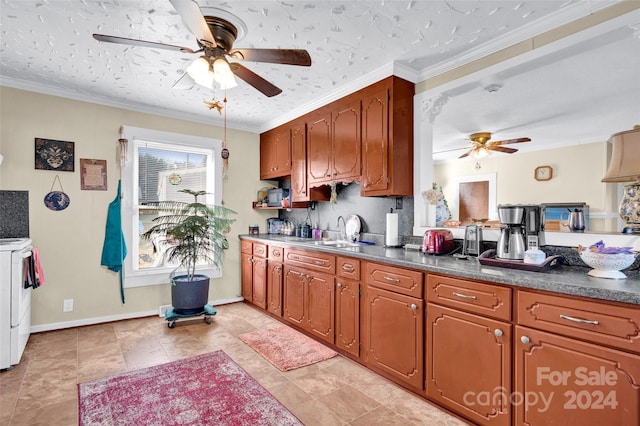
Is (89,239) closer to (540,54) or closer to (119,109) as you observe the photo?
(119,109)

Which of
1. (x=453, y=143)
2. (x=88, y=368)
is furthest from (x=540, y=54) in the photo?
(x=88, y=368)

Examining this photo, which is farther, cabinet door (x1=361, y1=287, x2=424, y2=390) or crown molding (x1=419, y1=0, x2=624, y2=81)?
cabinet door (x1=361, y1=287, x2=424, y2=390)

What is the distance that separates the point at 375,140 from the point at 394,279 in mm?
1274

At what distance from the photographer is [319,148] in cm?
363

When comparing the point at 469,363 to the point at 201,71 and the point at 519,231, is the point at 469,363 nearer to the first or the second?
the point at 519,231

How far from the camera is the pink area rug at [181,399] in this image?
1965 millimetres

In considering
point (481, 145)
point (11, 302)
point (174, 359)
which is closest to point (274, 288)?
point (174, 359)

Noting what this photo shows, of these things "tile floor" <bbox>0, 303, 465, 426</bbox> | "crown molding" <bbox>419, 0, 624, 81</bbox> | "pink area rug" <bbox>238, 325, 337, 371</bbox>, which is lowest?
"tile floor" <bbox>0, 303, 465, 426</bbox>

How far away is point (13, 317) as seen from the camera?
8.43 ft

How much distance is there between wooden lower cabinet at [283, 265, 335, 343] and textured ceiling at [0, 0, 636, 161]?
6.18 ft

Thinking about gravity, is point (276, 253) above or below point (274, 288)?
above

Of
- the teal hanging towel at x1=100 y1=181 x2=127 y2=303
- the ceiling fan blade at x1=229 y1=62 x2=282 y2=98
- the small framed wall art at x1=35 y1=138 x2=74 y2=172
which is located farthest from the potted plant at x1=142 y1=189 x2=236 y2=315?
the ceiling fan blade at x1=229 y1=62 x2=282 y2=98

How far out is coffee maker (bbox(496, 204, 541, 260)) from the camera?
2.00 meters

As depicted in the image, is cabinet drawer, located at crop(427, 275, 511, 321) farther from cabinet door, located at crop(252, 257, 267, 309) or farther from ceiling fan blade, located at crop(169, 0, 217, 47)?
cabinet door, located at crop(252, 257, 267, 309)
